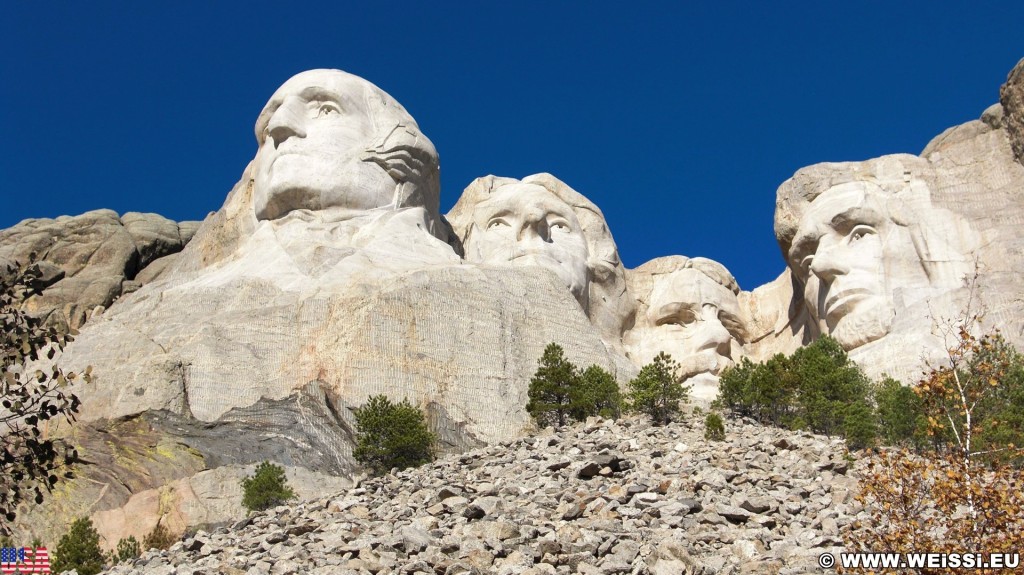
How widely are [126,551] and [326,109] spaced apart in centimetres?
1605

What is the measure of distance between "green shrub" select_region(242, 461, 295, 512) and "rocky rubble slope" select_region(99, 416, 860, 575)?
1.97 metres

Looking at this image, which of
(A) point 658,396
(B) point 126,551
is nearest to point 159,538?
(B) point 126,551

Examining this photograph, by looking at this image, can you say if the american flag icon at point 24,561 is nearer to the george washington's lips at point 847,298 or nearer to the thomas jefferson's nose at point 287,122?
the thomas jefferson's nose at point 287,122

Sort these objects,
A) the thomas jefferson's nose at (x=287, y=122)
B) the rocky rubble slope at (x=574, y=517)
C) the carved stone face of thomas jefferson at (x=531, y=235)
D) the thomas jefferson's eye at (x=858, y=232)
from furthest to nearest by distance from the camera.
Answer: the thomas jefferson's eye at (x=858, y=232)
the carved stone face of thomas jefferson at (x=531, y=235)
the thomas jefferson's nose at (x=287, y=122)
the rocky rubble slope at (x=574, y=517)

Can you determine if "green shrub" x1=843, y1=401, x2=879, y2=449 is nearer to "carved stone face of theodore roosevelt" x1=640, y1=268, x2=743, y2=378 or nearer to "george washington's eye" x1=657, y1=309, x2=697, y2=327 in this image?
"carved stone face of theodore roosevelt" x1=640, y1=268, x2=743, y2=378

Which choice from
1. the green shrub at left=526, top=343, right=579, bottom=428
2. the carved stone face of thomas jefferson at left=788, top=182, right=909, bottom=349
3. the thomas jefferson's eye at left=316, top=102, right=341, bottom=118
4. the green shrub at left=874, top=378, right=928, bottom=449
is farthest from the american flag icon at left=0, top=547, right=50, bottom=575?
the carved stone face of thomas jefferson at left=788, top=182, right=909, bottom=349

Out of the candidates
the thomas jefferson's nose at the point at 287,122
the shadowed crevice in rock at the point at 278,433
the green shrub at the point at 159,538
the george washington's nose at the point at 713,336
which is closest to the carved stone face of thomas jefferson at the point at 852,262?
the george washington's nose at the point at 713,336

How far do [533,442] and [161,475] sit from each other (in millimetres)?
5606

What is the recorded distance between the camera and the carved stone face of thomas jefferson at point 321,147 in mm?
31984

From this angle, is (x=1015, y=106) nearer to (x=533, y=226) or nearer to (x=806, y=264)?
(x=806, y=264)

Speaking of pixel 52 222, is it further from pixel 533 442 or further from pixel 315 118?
pixel 533 442

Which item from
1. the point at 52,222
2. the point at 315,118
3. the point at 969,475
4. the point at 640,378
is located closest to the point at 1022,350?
the point at 640,378

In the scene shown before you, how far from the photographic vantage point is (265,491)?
67.3 ft

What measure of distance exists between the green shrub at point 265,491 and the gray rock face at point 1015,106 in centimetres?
2123
